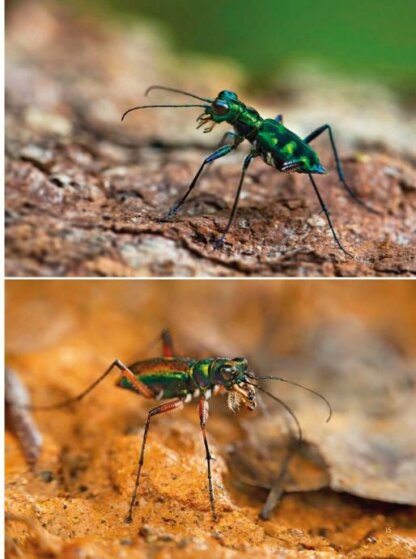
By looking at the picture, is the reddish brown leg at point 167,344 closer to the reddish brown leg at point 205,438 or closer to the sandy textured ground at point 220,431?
the sandy textured ground at point 220,431

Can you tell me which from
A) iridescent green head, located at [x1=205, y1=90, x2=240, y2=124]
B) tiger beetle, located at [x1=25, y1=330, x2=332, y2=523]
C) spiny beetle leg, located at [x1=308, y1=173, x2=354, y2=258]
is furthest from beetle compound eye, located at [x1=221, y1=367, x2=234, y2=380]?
iridescent green head, located at [x1=205, y1=90, x2=240, y2=124]

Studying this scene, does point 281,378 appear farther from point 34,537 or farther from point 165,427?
point 34,537

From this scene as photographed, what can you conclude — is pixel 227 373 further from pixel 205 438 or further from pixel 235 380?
pixel 205 438

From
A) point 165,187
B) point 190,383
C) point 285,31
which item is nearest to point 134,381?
point 190,383

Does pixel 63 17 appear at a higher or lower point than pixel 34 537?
higher

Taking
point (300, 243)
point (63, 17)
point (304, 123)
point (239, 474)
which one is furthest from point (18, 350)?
point (63, 17)

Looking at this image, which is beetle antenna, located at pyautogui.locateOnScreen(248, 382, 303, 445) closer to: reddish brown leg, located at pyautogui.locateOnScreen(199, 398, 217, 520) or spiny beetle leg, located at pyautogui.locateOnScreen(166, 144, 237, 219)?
reddish brown leg, located at pyautogui.locateOnScreen(199, 398, 217, 520)
